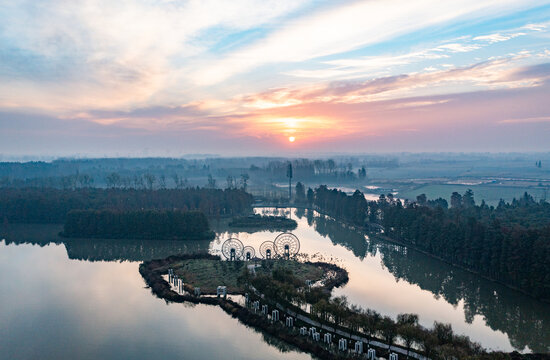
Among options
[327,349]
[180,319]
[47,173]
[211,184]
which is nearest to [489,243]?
[327,349]

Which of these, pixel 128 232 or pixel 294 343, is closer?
pixel 294 343

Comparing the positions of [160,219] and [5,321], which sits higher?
[160,219]

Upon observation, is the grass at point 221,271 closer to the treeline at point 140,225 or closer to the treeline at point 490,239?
the treeline at point 140,225

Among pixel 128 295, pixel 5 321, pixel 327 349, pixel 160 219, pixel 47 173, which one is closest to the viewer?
pixel 327 349

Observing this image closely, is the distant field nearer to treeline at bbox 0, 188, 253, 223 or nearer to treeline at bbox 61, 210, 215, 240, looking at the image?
treeline at bbox 0, 188, 253, 223

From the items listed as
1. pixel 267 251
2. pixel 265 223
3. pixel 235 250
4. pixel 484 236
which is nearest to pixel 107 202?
pixel 265 223

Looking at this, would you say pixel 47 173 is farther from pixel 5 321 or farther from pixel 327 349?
pixel 327 349

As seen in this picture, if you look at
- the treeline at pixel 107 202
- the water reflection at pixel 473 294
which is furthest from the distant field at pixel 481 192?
the water reflection at pixel 473 294

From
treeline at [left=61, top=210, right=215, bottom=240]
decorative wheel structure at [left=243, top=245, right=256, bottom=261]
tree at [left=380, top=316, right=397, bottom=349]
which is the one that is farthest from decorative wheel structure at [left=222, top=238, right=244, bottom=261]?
tree at [left=380, top=316, right=397, bottom=349]
